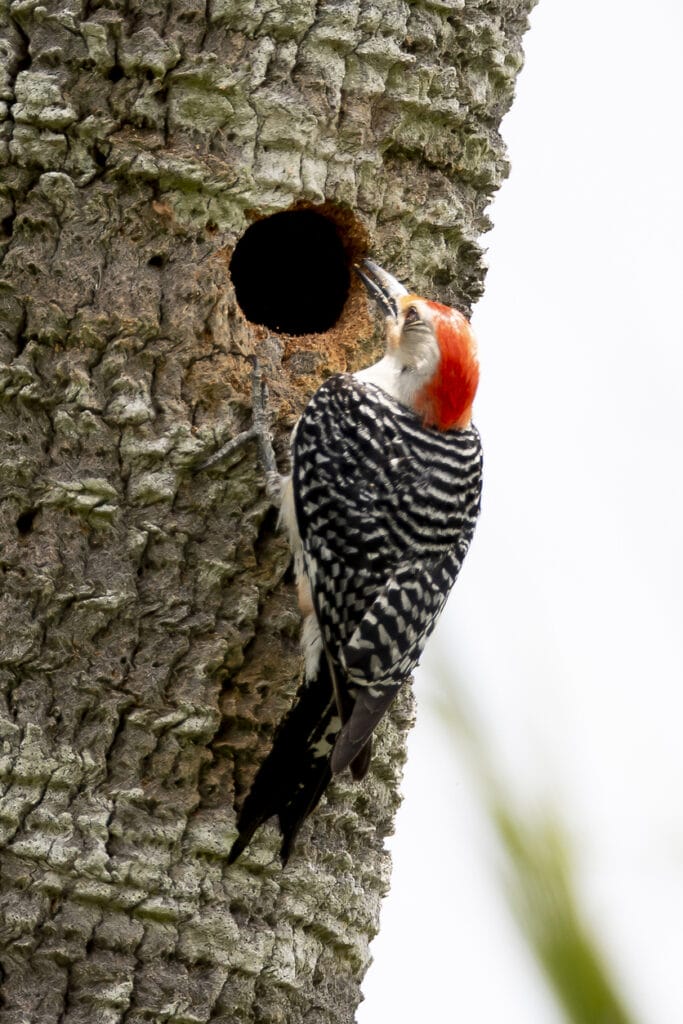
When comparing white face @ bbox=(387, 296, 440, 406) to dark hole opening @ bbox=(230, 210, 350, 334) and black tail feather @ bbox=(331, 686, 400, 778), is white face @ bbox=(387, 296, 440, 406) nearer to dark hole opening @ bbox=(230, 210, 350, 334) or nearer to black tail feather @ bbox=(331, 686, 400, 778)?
dark hole opening @ bbox=(230, 210, 350, 334)

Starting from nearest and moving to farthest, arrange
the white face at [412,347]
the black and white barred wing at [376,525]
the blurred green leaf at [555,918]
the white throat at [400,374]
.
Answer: the blurred green leaf at [555,918] → the black and white barred wing at [376,525] → the white face at [412,347] → the white throat at [400,374]

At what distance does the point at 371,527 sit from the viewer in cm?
362

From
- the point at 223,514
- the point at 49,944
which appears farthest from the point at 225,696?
the point at 49,944

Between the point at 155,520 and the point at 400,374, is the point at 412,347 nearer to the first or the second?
the point at 400,374

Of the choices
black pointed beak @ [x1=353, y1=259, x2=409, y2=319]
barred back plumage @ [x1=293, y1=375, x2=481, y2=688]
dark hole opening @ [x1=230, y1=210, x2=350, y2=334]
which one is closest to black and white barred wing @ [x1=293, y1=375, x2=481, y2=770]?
barred back plumage @ [x1=293, y1=375, x2=481, y2=688]

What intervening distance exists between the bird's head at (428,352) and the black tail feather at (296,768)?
87 centimetres

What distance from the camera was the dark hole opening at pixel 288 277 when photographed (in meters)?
4.09

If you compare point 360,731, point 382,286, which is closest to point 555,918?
point 360,731

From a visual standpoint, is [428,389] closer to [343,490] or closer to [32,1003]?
[343,490]

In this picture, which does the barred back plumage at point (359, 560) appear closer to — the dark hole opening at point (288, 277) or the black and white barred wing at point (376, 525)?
the black and white barred wing at point (376, 525)

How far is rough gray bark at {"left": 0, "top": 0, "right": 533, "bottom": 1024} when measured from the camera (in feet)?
10.4

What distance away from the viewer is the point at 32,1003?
10.1 feet

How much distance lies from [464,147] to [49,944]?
93.5 inches

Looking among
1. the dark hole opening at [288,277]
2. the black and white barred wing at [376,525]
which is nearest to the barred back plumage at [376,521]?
the black and white barred wing at [376,525]
